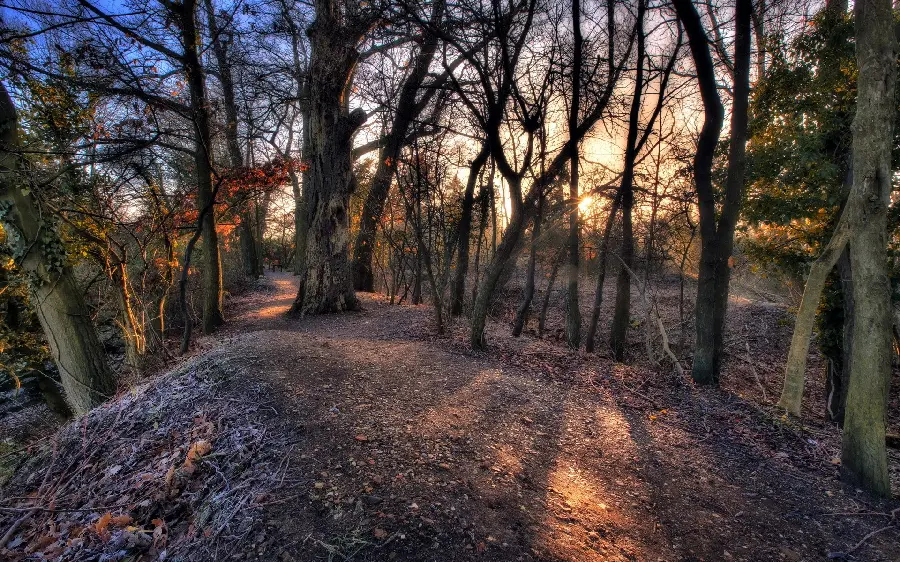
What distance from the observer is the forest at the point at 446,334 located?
262 cm

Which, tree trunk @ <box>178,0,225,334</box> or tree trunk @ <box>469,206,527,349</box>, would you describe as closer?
tree trunk @ <box>469,206,527,349</box>

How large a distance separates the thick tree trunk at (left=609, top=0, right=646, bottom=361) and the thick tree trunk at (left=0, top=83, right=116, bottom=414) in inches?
321

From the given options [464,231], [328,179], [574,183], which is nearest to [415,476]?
[574,183]

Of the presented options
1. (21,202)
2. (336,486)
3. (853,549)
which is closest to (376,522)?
(336,486)

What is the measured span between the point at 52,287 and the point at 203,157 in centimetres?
402

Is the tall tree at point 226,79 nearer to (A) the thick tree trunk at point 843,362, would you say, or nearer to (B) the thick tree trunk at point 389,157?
(B) the thick tree trunk at point 389,157

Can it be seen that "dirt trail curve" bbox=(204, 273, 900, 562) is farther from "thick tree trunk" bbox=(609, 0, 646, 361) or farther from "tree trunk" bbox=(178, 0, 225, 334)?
"tree trunk" bbox=(178, 0, 225, 334)

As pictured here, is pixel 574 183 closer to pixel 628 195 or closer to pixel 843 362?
pixel 628 195

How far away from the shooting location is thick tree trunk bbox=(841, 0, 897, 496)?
322 cm

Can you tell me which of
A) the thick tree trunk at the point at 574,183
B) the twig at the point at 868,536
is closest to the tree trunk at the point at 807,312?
the twig at the point at 868,536

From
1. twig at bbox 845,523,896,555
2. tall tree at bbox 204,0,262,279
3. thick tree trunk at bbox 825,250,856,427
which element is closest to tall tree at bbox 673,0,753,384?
thick tree trunk at bbox 825,250,856,427

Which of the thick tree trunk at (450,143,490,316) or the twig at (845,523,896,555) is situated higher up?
the thick tree trunk at (450,143,490,316)

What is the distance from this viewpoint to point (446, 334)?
780 cm

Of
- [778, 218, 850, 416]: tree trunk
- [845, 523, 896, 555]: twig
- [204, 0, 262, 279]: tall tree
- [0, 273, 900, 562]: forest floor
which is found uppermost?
[204, 0, 262, 279]: tall tree
